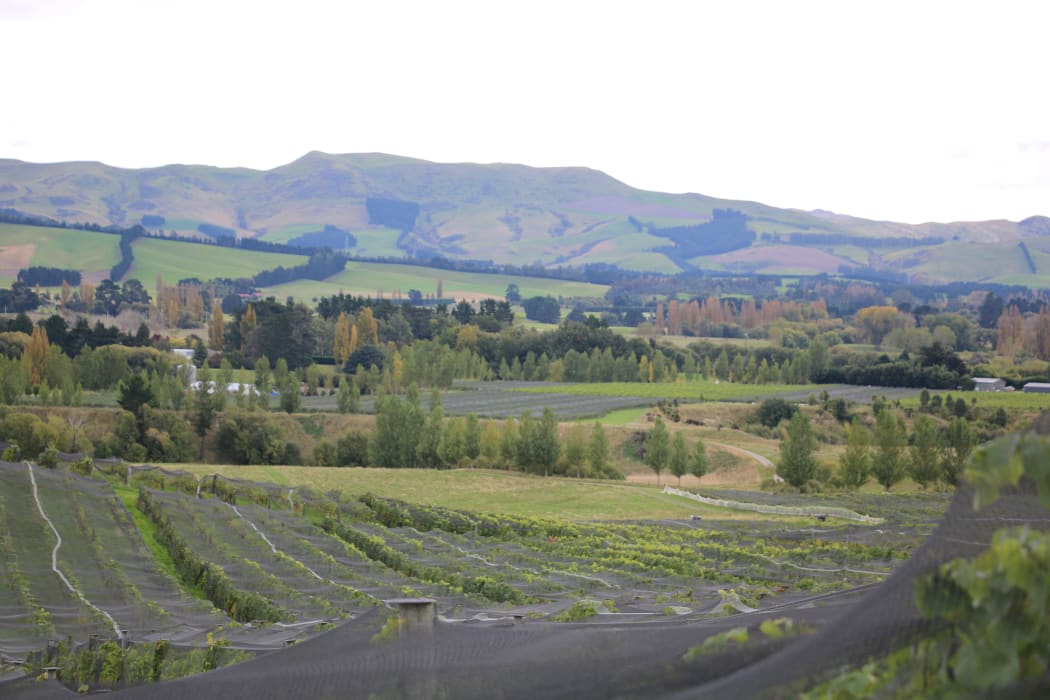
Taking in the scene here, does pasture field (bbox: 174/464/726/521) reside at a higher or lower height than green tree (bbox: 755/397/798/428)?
lower

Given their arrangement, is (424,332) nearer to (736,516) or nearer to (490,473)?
(490,473)

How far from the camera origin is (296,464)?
60.9 meters

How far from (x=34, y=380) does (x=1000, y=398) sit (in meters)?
69.0

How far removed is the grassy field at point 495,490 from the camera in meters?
43.7

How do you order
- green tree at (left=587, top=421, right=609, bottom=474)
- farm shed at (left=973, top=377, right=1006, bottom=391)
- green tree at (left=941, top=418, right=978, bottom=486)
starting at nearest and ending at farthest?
green tree at (left=941, top=418, right=978, bottom=486), green tree at (left=587, top=421, right=609, bottom=474), farm shed at (left=973, top=377, right=1006, bottom=391)

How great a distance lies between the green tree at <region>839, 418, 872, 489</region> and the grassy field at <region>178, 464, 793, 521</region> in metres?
9.35

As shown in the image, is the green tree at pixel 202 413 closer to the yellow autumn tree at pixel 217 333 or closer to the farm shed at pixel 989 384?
the yellow autumn tree at pixel 217 333

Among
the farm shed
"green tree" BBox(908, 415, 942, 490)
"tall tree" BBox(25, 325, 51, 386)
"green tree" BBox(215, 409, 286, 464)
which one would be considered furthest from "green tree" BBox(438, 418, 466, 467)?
the farm shed

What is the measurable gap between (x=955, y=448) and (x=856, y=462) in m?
4.80

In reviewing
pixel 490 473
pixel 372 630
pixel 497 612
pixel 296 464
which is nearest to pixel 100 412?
pixel 296 464

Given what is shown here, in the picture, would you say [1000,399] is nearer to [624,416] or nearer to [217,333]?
[624,416]

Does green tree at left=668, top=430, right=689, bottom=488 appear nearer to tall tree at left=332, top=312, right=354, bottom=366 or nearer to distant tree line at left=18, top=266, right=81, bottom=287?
tall tree at left=332, top=312, right=354, bottom=366

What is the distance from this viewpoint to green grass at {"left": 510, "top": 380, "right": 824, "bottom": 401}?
283 ft

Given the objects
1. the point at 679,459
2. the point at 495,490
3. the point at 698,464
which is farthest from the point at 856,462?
the point at 495,490
